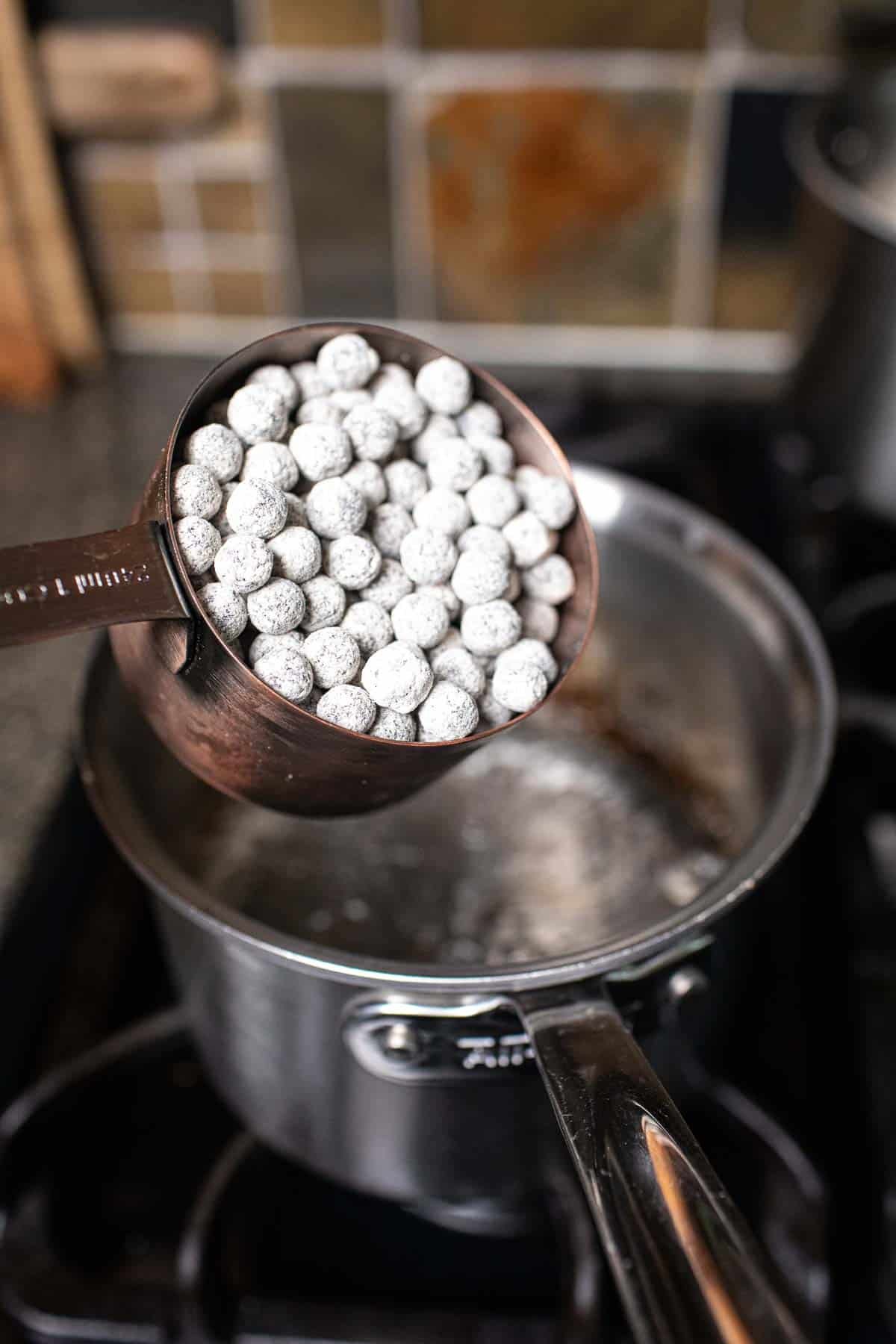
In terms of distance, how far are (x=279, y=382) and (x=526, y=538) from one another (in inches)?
4.7

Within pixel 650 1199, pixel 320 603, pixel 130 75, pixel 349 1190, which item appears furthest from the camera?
pixel 130 75

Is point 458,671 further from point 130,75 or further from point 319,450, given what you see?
point 130,75

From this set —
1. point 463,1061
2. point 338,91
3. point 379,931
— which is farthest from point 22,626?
point 338,91

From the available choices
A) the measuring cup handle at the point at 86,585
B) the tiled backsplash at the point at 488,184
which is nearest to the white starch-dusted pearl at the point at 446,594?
the measuring cup handle at the point at 86,585

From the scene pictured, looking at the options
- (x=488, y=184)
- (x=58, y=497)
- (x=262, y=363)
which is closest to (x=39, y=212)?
(x=58, y=497)

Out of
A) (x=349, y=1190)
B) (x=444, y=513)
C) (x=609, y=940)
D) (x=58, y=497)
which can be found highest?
(x=444, y=513)

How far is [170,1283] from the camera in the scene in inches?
23.3

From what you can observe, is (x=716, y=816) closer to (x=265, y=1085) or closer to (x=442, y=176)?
(x=265, y=1085)

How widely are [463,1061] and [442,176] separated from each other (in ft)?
2.53

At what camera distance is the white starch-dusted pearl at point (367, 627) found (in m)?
0.46

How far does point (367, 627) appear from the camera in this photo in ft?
1.50

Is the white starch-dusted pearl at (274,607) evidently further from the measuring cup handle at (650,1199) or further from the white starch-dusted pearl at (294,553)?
the measuring cup handle at (650,1199)

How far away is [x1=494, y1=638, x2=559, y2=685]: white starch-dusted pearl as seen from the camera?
1.53 feet

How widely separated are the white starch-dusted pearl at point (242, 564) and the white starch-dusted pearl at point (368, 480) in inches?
2.8
